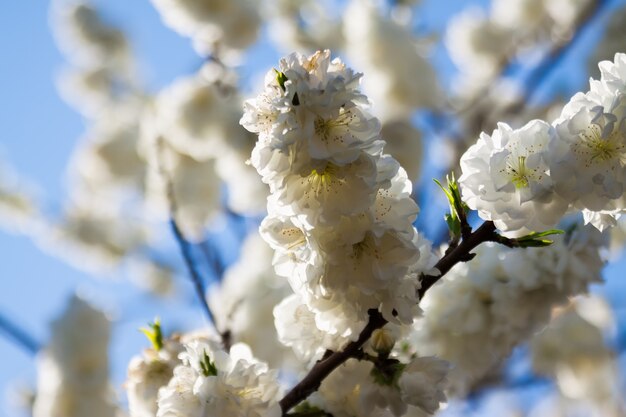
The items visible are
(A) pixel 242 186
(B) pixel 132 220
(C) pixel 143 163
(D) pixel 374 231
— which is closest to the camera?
(D) pixel 374 231

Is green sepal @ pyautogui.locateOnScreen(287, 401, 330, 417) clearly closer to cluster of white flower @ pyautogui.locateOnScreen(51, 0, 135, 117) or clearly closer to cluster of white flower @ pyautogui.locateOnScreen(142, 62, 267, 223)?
cluster of white flower @ pyautogui.locateOnScreen(142, 62, 267, 223)

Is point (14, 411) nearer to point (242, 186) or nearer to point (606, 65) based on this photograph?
point (242, 186)

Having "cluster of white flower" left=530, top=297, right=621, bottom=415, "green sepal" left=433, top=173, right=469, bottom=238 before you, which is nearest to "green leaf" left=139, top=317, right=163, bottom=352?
"green sepal" left=433, top=173, right=469, bottom=238

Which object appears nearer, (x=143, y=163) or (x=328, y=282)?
(x=328, y=282)

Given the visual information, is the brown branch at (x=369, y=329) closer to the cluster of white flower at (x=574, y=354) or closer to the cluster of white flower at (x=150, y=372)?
the cluster of white flower at (x=150, y=372)

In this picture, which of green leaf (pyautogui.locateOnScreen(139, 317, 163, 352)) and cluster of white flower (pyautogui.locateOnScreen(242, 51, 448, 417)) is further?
green leaf (pyautogui.locateOnScreen(139, 317, 163, 352))

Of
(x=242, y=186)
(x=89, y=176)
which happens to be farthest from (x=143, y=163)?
(x=242, y=186)
